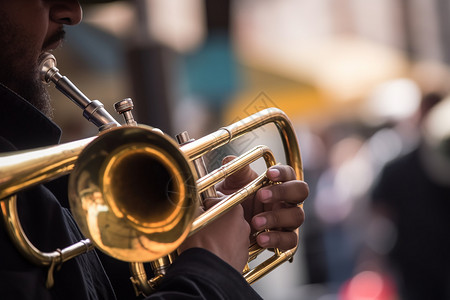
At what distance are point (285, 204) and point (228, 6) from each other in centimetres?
422

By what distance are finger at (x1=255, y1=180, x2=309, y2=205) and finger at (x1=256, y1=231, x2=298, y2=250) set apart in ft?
0.34

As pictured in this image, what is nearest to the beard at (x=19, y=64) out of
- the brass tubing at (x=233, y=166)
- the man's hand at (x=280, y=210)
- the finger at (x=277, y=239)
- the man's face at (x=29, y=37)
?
the man's face at (x=29, y=37)

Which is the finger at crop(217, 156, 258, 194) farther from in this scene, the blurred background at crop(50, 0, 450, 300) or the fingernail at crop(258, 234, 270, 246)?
the fingernail at crop(258, 234, 270, 246)

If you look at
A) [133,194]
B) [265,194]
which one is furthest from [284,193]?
[133,194]

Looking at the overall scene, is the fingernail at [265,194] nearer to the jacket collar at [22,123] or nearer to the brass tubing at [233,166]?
the brass tubing at [233,166]

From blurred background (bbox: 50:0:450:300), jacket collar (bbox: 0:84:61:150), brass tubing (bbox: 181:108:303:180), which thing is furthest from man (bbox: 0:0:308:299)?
blurred background (bbox: 50:0:450:300)

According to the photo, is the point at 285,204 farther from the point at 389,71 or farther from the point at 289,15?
the point at 289,15

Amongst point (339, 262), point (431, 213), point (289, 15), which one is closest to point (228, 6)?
point (431, 213)

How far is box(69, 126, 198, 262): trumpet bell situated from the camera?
1.68 meters

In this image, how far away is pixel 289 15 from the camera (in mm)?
19688

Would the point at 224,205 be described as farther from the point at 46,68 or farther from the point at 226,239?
the point at 46,68

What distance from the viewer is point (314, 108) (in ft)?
34.8

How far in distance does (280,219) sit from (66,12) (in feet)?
2.73

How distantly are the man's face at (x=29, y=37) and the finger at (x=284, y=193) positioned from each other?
0.66 meters
